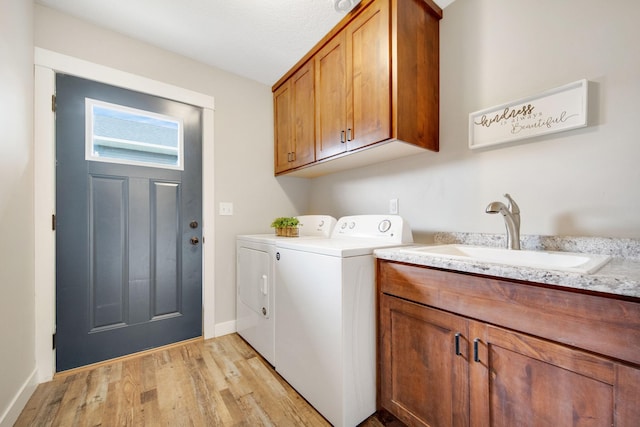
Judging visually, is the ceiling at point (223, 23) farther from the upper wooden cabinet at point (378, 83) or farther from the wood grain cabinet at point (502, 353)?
the wood grain cabinet at point (502, 353)

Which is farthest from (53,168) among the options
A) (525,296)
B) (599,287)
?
(599,287)

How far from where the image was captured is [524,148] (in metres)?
1.27

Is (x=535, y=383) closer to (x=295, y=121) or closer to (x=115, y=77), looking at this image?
(x=295, y=121)

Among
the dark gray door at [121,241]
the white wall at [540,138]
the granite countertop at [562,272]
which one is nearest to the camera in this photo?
the granite countertop at [562,272]

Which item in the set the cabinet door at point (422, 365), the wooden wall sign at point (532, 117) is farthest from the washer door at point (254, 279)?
the wooden wall sign at point (532, 117)

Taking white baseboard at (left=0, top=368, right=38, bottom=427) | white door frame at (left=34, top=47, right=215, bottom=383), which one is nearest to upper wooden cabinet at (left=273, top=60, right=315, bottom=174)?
white door frame at (left=34, top=47, right=215, bottom=383)

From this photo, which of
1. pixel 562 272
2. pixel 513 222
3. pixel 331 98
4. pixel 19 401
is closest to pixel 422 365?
pixel 562 272

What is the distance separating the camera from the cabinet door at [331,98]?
1663 millimetres

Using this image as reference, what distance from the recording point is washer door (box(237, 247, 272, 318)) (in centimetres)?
172

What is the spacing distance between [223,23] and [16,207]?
160cm

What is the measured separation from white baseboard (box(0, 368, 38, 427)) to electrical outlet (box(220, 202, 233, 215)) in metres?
1.45

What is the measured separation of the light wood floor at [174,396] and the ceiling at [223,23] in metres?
2.31

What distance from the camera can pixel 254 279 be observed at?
1.87 metres

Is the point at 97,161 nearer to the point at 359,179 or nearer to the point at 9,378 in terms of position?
the point at 9,378
